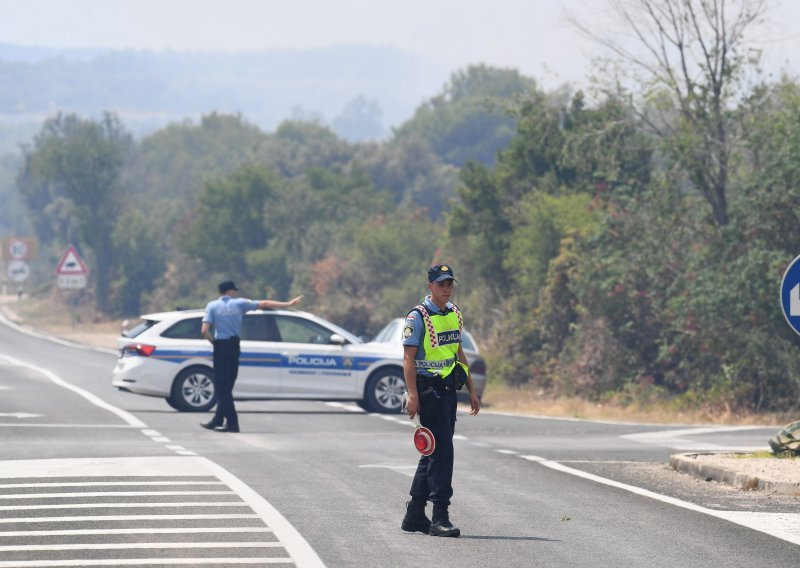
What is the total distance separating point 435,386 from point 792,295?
5.53 metres

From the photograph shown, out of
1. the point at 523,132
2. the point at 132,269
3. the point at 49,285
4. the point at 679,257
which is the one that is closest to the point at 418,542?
the point at 679,257

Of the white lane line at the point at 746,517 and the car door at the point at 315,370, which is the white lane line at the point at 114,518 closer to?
the white lane line at the point at 746,517

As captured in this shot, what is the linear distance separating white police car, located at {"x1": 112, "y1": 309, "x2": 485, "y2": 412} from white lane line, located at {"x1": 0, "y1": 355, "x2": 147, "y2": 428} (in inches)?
24.4

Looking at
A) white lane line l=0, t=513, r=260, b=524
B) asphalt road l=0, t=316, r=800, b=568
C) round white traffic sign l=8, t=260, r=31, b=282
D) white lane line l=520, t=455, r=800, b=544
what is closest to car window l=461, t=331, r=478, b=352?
asphalt road l=0, t=316, r=800, b=568

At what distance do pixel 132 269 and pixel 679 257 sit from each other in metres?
51.2

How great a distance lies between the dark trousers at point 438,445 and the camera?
1058cm

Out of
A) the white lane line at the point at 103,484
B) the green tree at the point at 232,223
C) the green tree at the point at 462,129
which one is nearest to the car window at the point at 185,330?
the white lane line at the point at 103,484

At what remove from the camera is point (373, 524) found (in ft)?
36.0

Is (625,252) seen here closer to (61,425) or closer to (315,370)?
(315,370)

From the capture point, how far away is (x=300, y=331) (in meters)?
24.5

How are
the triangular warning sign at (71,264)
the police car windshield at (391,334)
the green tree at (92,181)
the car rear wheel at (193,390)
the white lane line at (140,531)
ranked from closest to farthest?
the white lane line at (140,531) < the car rear wheel at (193,390) < the police car windshield at (391,334) < the triangular warning sign at (71,264) < the green tree at (92,181)

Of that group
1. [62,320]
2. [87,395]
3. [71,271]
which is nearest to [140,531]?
[87,395]

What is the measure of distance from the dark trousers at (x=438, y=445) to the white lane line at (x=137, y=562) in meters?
1.56

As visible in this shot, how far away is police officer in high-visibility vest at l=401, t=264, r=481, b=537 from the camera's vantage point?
34.6 feet
